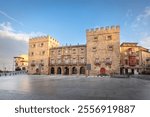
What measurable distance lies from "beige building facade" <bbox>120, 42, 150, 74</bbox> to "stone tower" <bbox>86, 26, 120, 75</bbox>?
601 centimetres

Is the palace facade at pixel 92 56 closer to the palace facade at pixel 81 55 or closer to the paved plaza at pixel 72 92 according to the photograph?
the palace facade at pixel 81 55

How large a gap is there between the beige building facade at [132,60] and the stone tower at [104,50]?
237 inches

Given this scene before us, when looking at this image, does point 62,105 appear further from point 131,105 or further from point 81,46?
point 81,46

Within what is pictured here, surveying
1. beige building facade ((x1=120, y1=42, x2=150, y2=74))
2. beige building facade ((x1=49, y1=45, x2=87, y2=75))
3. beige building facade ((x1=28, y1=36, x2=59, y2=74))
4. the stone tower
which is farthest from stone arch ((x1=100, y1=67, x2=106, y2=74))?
beige building facade ((x1=28, y1=36, x2=59, y2=74))

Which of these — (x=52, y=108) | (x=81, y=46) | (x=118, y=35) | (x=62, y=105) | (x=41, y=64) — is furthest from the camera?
(x=41, y=64)

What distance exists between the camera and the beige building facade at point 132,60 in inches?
1609

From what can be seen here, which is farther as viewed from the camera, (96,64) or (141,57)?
(141,57)

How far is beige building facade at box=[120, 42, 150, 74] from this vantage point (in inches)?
1609

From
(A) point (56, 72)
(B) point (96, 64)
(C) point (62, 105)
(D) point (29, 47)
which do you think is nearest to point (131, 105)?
(C) point (62, 105)

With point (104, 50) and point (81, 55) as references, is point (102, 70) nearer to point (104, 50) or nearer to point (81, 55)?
point (104, 50)

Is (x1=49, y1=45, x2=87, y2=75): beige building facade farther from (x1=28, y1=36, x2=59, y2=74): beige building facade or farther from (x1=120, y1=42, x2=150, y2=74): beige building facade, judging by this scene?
(x1=120, y1=42, x2=150, y2=74): beige building facade

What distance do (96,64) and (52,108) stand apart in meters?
33.4

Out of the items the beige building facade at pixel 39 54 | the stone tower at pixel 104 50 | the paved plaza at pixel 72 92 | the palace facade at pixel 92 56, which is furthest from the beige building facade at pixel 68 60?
the paved plaza at pixel 72 92

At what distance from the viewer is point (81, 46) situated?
41094 millimetres
